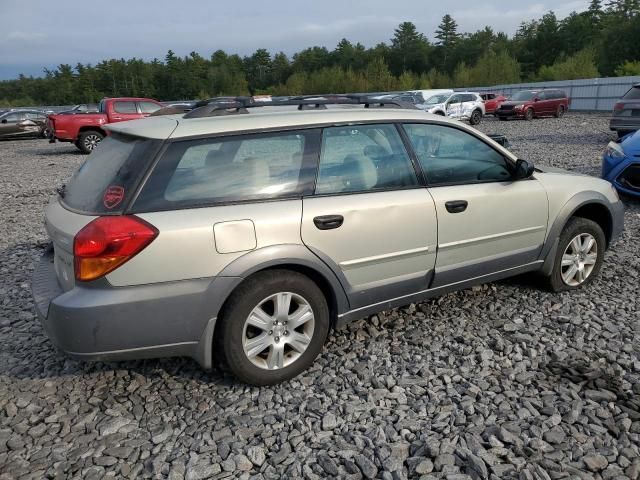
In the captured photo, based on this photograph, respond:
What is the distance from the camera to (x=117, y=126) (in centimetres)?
338

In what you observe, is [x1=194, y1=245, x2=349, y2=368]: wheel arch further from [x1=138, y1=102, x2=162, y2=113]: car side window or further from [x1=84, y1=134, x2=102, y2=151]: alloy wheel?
[x1=84, y1=134, x2=102, y2=151]: alloy wheel

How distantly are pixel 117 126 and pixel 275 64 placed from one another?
99.6 m

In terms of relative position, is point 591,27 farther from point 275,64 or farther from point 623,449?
point 623,449

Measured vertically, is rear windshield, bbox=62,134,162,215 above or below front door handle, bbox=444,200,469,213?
above

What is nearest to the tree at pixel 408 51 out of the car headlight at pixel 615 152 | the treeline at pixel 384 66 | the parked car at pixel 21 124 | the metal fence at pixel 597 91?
the treeline at pixel 384 66

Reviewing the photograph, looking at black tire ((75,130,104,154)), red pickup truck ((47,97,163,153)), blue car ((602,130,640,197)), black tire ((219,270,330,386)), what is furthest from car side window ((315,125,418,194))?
black tire ((75,130,104,154))

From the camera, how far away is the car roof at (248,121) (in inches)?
118

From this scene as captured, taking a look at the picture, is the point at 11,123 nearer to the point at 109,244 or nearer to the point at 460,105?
the point at 460,105

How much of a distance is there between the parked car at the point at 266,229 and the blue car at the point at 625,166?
382 cm

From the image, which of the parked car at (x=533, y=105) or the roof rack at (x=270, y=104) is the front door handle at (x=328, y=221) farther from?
the parked car at (x=533, y=105)

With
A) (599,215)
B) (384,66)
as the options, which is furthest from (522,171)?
(384,66)

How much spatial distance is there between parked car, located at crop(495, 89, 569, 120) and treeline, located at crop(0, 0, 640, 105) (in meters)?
26.6

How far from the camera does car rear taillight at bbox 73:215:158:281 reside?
2.65 meters

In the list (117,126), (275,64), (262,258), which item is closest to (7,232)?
(117,126)
